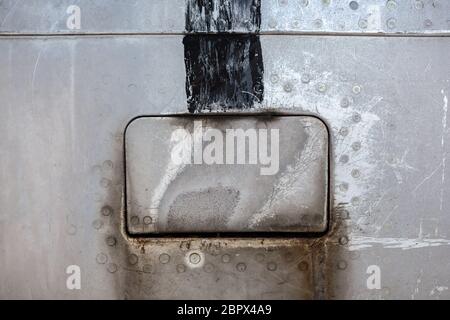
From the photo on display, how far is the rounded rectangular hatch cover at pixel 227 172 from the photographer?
1408 millimetres

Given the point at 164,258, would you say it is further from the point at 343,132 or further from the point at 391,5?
the point at 391,5

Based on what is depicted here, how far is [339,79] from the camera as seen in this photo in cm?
142

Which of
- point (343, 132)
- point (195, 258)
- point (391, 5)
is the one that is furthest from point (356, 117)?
point (195, 258)

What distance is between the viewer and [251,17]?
1409mm

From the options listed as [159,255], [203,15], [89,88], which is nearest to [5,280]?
[159,255]

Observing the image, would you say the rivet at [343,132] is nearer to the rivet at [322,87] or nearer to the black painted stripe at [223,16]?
the rivet at [322,87]

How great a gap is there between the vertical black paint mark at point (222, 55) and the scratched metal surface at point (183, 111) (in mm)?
36

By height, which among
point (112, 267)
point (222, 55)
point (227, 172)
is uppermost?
point (222, 55)

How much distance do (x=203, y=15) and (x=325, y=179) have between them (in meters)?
0.65

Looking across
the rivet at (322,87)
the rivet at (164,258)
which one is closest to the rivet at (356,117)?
the rivet at (322,87)

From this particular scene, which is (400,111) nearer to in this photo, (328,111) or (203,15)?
(328,111)

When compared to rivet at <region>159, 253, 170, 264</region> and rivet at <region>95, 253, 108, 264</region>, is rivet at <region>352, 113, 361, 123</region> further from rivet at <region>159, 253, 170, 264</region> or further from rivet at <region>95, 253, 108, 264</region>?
rivet at <region>95, 253, 108, 264</region>

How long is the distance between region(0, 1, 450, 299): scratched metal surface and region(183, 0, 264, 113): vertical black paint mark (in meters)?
0.04

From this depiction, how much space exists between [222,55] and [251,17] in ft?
0.50
